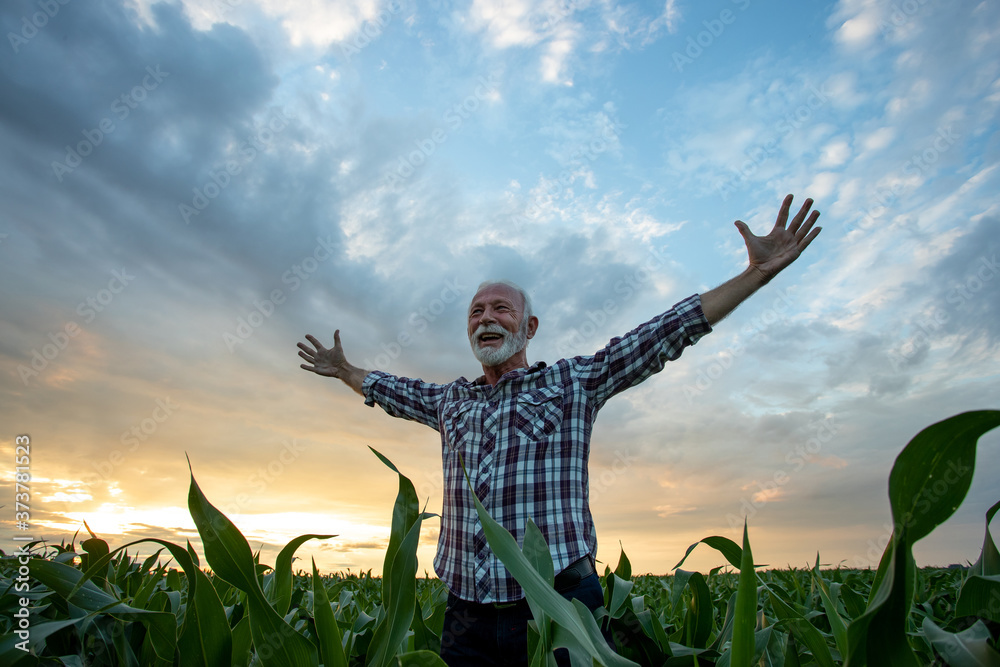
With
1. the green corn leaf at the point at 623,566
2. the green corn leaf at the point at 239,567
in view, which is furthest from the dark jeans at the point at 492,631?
the green corn leaf at the point at 239,567

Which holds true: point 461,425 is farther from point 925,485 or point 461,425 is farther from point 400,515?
point 925,485

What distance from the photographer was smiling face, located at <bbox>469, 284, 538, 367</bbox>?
11.1 feet

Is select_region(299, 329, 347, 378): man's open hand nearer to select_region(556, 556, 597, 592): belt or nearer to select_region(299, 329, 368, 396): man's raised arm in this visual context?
select_region(299, 329, 368, 396): man's raised arm

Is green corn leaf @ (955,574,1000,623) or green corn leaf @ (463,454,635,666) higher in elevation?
green corn leaf @ (463,454,635,666)

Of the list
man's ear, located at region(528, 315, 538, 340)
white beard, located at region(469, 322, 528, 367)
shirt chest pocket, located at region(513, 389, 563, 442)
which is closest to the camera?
shirt chest pocket, located at region(513, 389, 563, 442)

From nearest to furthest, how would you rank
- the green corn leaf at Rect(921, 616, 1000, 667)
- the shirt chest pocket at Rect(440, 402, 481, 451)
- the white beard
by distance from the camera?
1. the green corn leaf at Rect(921, 616, 1000, 667)
2. the shirt chest pocket at Rect(440, 402, 481, 451)
3. the white beard

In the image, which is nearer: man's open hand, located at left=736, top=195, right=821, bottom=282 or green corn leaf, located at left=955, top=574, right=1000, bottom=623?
green corn leaf, located at left=955, top=574, right=1000, bottom=623

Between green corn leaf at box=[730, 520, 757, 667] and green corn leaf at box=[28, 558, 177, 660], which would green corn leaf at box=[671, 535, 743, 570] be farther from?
green corn leaf at box=[28, 558, 177, 660]

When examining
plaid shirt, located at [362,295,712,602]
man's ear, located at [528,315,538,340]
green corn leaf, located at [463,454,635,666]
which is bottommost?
green corn leaf, located at [463,454,635,666]

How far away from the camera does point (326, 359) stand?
4.02m

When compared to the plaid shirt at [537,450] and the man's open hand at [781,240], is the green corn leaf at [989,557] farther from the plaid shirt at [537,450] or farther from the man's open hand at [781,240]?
the man's open hand at [781,240]

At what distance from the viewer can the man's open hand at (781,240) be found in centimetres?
256

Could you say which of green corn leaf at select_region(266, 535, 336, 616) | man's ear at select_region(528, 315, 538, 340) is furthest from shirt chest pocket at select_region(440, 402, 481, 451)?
green corn leaf at select_region(266, 535, 336, 616)

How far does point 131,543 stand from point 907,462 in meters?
1.01
